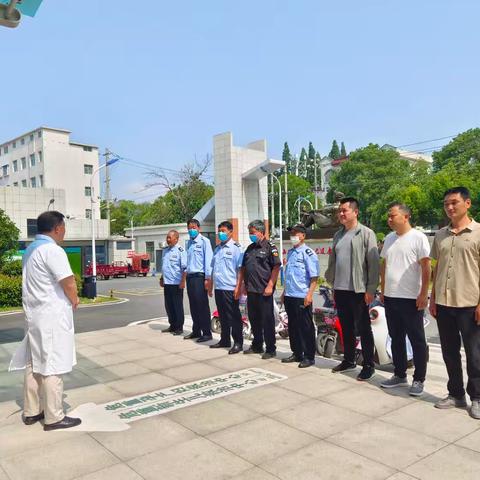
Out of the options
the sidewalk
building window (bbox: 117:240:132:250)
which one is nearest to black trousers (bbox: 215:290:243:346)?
the sidewalk

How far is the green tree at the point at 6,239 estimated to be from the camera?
15327mm

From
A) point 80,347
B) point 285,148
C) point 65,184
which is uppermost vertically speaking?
point 285,148

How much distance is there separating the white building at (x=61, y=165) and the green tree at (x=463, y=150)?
34.1m

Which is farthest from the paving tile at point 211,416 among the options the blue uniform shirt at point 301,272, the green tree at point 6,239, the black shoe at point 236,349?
the green tree at point 6,239

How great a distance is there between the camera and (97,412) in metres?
3.97

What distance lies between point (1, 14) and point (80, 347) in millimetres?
A: 4386

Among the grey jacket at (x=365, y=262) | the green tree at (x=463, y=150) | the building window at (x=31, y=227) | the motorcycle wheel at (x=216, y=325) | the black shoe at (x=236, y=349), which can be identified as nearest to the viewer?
the grey jacket at (x=365, y=262)

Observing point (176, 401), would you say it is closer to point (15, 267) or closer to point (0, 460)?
point (0, 460)

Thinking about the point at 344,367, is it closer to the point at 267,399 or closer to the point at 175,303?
the point at 267,399

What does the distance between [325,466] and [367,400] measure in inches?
52.6

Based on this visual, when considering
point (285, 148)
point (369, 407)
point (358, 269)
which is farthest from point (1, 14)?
point (285, 148)

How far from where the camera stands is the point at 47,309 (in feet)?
11.6

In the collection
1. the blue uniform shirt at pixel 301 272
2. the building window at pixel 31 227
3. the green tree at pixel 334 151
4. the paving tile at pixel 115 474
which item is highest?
the green tree at pixel 334 151

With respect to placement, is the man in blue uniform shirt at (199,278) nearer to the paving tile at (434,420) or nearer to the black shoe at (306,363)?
the black shoe at (306,363)
